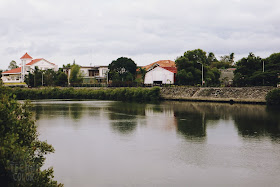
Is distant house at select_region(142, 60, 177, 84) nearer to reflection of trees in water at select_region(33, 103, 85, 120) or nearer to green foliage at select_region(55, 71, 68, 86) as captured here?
green foliage at select_region(55, 71, 68, 86)

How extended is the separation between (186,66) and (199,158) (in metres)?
56.4

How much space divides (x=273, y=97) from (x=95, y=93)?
42.6m

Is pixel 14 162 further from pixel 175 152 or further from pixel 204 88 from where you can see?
pixel 204 88

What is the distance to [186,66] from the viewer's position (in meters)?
73.8

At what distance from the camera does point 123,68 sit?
8994 cm

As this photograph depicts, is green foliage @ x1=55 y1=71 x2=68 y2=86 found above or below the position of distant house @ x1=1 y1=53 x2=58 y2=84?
below

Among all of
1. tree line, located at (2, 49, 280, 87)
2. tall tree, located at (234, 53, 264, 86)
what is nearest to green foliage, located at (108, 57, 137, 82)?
tree line, located at (2, 49, 280, 87)

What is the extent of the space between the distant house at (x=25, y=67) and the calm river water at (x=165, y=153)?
81440 mm

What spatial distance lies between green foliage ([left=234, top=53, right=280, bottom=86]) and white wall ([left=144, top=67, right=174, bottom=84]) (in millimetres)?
20428

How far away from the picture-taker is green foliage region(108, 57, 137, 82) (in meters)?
88.5

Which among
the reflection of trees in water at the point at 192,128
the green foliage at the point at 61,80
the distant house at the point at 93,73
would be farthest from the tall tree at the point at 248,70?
the green foliage at the point at 61,80

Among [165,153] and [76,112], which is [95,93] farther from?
[165,153]

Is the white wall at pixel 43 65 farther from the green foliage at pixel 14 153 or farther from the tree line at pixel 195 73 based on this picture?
the green foliage at pixel 14 153

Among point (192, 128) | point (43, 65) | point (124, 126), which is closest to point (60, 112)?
point (124, 126)
